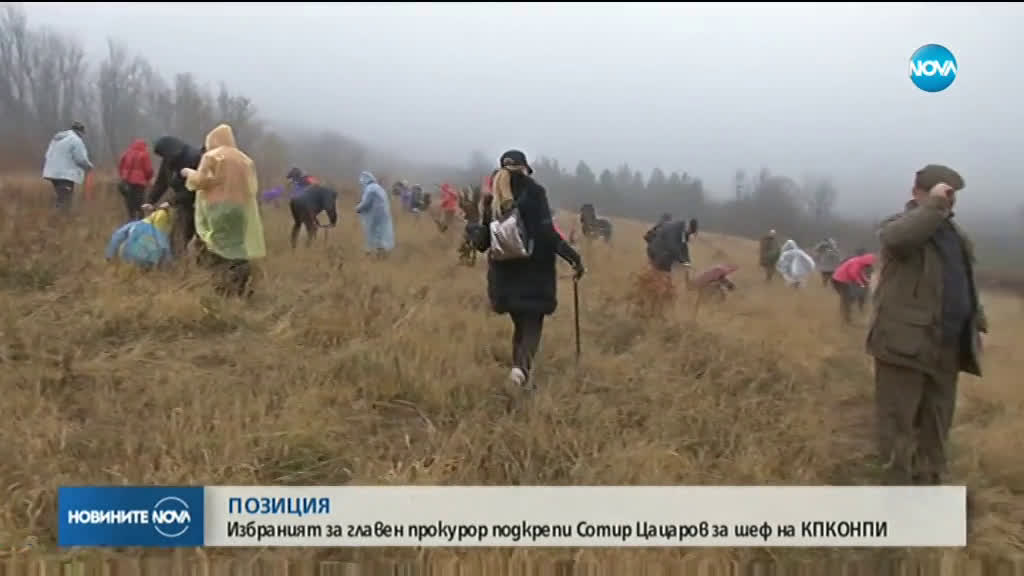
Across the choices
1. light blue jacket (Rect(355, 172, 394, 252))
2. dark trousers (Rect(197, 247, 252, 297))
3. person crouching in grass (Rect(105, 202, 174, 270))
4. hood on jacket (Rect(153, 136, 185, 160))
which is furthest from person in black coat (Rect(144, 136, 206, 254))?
light blue jacket (Rect(355, 172, 394, 252))

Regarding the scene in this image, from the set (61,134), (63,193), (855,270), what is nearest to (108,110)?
(61,134)

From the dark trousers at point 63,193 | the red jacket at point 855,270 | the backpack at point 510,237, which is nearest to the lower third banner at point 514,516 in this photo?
the red jacket at point 855,270

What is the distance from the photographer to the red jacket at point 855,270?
2.85 m

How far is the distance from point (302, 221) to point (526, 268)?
4.11ft

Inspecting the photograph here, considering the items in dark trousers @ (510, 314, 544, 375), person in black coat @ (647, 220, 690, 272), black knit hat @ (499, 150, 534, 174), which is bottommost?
dark trousers @ (510, 314, 544, 375)

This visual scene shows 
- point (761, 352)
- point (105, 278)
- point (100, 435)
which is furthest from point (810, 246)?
point (105, 278)

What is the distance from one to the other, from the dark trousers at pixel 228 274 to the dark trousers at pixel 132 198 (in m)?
0.41

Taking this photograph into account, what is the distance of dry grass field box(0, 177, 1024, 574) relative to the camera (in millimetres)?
2576

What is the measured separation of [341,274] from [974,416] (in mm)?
2795

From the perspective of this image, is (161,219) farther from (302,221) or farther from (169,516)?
(169,516)

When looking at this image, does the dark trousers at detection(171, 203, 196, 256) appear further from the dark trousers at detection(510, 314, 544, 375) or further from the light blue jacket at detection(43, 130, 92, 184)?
the dark trousers at detection(510, 314, 544, 375)

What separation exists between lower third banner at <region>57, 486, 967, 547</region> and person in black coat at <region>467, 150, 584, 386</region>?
0.61 meters

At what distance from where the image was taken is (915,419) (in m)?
2.75

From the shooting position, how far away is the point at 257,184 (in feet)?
11.6
